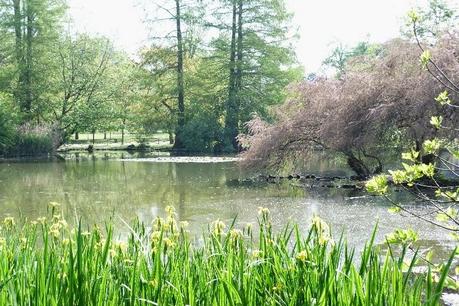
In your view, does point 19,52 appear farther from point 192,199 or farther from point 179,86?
point 192,199

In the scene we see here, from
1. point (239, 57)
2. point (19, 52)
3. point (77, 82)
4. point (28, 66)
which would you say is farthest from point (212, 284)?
point (77, 82)

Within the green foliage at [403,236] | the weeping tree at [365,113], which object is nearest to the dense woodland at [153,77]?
the weeping tree at [365,113]

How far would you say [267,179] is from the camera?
48.3ft

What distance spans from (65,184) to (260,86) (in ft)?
57.1

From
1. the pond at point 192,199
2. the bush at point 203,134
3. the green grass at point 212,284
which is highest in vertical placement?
the bush at point 203,134

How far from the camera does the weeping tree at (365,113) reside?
37.8 feet

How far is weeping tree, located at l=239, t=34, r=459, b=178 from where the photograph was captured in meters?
11.5

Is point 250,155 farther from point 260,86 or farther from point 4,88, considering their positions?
point 4,88

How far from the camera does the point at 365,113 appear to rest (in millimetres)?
12289

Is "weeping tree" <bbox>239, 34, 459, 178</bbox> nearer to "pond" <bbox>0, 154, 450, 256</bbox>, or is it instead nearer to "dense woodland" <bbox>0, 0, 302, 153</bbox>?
"pond" <bbox>0, 154, 450, 256</bbox>

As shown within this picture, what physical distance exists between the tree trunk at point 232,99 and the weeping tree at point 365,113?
13.3 metres

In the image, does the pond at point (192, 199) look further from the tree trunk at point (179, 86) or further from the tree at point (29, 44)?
the tree trunk at point (179, 86)

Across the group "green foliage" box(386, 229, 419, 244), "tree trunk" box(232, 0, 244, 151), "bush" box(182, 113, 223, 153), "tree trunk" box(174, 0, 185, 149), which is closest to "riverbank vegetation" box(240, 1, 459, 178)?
"green foliage" box(386, 229, 419, 244)

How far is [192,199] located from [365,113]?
14.4 ft
